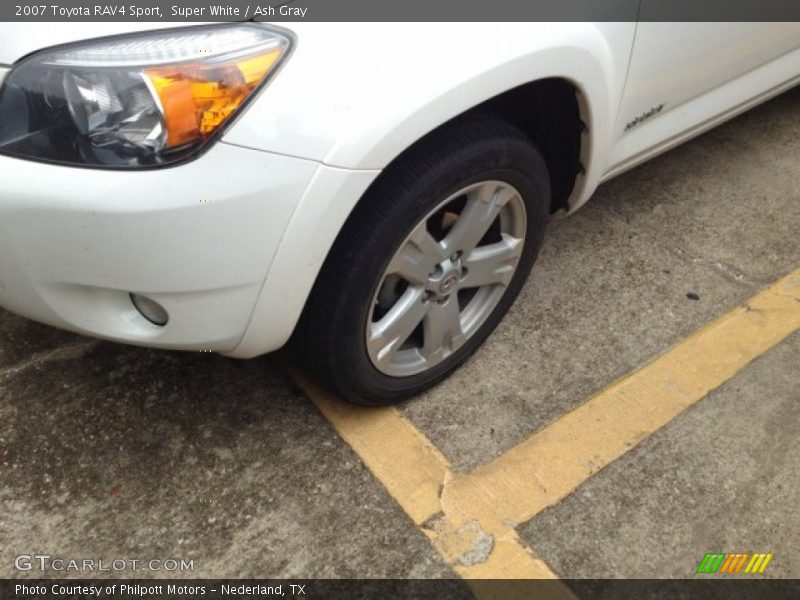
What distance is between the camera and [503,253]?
81.4 inches

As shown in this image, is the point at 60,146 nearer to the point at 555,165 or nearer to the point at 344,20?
the point at 344,20

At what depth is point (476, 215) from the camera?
1.91 m

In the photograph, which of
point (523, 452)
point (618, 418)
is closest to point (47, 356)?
point (523, 452)

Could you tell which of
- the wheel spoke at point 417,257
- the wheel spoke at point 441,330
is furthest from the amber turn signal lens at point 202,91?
the wheel spoke at point 441,330

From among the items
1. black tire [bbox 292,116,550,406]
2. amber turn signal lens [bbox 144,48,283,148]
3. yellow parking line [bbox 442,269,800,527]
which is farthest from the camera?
yellow parking line [bbox 442,269,800,527]

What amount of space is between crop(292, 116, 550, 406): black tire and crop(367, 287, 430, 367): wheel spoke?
36mm

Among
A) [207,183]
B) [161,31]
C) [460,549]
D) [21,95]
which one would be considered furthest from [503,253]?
[21,95]

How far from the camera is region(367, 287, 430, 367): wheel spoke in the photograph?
1873 mm

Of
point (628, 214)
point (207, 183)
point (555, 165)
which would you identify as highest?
point (207, 183)

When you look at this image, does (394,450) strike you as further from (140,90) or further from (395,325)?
(140,90)

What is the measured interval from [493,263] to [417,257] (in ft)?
1.05

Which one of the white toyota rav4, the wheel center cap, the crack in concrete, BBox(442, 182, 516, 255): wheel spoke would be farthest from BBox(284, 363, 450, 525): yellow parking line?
the crack in concrete

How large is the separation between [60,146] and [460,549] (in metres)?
1.25

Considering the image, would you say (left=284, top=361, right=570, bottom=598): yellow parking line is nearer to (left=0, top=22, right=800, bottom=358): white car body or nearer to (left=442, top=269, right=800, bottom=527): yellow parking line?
(left=442, top=269, right=800, bottom=527): yellow parking line
